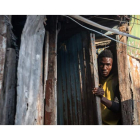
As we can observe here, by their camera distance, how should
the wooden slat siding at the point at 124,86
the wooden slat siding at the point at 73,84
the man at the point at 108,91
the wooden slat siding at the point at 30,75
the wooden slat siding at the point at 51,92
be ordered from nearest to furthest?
1. the wooden slat siding at the point at 30,75
2. the wooden slat siding at the point at 51,92
3. the wooden slat siding at the point at 124,86
4. the man at the point at 108,91
5. the wooden slat siding at the point at 73,84

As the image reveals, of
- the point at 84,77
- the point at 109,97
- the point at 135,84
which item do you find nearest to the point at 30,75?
the point at 84,77

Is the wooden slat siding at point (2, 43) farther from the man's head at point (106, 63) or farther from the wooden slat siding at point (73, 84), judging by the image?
the man's head at point (106, 63)

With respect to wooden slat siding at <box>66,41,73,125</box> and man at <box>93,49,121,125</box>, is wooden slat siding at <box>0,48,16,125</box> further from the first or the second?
man at <box>93,49,121,125</box>

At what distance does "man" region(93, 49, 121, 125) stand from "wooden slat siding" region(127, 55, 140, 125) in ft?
0.88

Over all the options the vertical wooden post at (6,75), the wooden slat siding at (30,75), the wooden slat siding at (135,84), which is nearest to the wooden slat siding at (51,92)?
the wooden slat siding at (30,75)

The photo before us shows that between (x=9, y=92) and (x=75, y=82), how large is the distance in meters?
1.49

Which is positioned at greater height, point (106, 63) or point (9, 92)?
point (106, 63)

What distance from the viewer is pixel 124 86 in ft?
11.3

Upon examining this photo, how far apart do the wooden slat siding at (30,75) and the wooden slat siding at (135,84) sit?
4.87 feet

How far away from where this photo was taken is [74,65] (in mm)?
3861

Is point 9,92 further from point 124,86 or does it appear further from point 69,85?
point 124,86

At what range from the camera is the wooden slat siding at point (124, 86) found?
3330 millimetres
